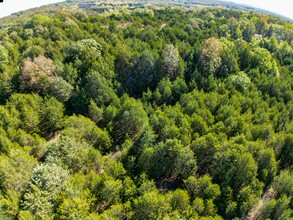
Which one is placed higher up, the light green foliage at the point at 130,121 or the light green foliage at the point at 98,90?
the light green foliage at the point at 98,90

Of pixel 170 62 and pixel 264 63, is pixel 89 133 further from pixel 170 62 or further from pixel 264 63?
pixel 264 63

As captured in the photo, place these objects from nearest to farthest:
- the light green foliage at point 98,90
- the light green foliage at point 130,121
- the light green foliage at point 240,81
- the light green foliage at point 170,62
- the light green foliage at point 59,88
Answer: the light green foliage at point 130,121 < the light green foliage at point 59,88 < the light green foliage at point 98,90 < the light green foliage at point 240,81 < the light green foliage at point 170,62


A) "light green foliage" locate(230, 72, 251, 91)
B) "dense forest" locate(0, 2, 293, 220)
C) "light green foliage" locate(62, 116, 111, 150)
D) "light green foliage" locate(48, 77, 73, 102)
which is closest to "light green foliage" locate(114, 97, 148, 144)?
"dense forest" locate(0, 2, 293, 220)

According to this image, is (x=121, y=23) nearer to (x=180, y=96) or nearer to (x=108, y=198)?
(x=180, y=96)

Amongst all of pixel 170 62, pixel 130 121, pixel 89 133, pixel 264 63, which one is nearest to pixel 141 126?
pixel 130 121

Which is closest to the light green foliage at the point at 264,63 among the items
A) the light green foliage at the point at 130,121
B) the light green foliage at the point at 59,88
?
the light green foliage at the point at 130,121

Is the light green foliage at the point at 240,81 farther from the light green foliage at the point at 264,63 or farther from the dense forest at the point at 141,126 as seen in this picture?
the light green foliage at the point at 264,63

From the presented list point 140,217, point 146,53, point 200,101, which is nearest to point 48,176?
point 140,217

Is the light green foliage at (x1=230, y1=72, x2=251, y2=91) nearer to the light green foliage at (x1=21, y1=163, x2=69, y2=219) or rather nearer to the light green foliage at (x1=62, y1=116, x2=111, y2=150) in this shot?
the light green foliage at (x1=62, y1=116, x2=111, y2=150)
